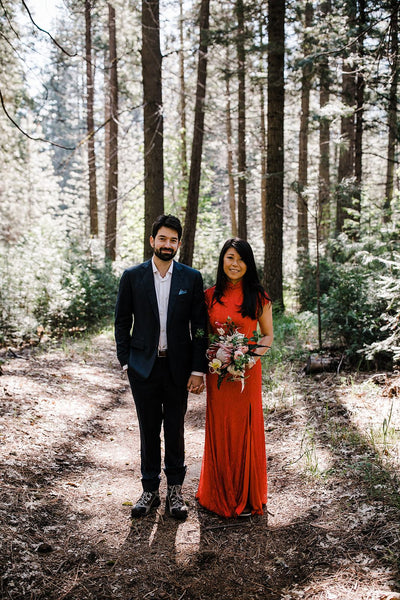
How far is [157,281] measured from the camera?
385 centimetres

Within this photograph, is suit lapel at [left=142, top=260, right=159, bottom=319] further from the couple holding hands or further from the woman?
the woman

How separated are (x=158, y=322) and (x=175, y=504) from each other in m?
1.55

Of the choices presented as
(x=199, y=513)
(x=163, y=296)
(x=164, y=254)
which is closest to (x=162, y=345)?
(x=163, y=296)

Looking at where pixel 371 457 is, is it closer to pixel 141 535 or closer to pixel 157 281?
pixel 141 535

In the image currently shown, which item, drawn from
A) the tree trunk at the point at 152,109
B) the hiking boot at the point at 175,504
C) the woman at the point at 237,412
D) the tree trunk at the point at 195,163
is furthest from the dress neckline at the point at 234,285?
the tree trunk at the point at 195,163

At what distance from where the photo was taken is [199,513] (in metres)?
4.00

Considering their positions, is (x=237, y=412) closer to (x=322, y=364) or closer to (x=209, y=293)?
(x=209, y=293)

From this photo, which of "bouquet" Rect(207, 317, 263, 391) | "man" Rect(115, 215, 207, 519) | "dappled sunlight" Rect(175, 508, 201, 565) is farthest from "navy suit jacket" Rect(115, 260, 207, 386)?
"dappled sunlight" Rect(175, 508, 201, 565)

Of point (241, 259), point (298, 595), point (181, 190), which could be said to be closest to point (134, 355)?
point (241, 259)

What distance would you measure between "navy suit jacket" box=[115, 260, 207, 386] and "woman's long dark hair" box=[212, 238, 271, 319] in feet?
0.61

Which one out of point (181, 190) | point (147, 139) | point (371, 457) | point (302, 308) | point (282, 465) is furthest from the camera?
point (181, 190)

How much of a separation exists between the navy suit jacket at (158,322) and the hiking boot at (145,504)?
3.44ft

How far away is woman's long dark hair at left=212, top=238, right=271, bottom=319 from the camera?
12.5 ft

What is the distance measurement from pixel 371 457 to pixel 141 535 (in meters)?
2.33
